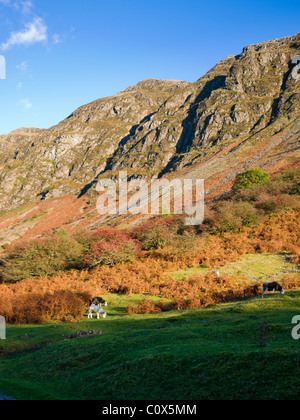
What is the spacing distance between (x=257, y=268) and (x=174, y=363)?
21142mm

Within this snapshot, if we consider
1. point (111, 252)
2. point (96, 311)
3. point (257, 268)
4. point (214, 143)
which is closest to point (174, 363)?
point (96, 311)

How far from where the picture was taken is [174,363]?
7773mm

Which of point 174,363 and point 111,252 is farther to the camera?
point 111,252

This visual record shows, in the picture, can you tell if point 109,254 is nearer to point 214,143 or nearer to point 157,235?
point 157,235

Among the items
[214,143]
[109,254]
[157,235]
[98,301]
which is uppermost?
[214,143]

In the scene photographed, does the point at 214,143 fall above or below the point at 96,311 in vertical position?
above

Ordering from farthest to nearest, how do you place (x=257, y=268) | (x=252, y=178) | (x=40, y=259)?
(x=252, y=178), (x=40, y=259), (x=257, y=268)

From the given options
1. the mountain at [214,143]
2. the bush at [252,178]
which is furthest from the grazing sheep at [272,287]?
the mountain at [214,143]

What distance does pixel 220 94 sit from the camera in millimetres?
175625

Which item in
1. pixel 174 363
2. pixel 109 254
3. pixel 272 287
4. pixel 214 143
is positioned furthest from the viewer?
pixel 214 143

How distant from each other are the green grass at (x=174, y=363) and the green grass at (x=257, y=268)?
29.3 ft

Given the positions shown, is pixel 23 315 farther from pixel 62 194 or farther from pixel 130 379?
pixel 62 194
